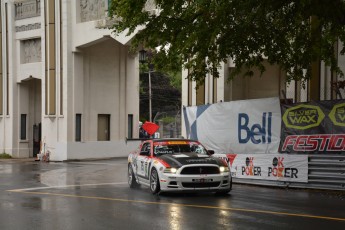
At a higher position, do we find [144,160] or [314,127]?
[314,127]

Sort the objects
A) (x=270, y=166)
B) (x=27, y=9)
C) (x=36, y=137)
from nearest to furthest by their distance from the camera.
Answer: (x=270, y=166) < (x=27, y=9) < (x=36, y=137)

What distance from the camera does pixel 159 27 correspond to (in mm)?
14797

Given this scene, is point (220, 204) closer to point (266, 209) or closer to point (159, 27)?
point (266, 209)

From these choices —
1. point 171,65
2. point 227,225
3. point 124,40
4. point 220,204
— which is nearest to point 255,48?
point 171,65

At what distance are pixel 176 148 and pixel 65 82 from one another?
60.3 feet

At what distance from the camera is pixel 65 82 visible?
105ft

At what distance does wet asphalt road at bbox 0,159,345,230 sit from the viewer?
31.1 ft

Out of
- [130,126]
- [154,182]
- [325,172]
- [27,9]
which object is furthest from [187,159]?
[27,9]

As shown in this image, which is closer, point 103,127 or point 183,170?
point 183,170

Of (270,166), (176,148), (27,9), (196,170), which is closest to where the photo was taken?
(196,170)

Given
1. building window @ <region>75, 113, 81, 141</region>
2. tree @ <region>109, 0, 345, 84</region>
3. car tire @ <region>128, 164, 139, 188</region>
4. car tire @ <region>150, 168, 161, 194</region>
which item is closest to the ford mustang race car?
car tire @ <region>150, 168, 161, 194</region>

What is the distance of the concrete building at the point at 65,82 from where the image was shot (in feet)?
106

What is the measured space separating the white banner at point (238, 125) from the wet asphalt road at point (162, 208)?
164cm

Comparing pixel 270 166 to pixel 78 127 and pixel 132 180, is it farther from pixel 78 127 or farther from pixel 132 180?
pixel 78 127
